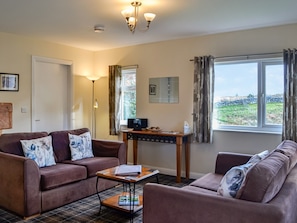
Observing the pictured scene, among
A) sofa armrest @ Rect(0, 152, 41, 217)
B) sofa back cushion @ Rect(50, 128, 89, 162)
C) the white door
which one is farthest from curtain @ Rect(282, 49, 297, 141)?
the white door

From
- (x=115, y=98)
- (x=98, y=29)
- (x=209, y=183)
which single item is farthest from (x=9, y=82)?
(x=209, y=183)

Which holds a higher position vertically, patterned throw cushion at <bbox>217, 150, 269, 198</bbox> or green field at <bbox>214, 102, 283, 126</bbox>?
green field at <bbox>214, 102, 283, 126</bbox>

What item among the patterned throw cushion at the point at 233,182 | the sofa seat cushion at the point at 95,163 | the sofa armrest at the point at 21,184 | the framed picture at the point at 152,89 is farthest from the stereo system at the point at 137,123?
the patterned throw cushion at the point at 233,182

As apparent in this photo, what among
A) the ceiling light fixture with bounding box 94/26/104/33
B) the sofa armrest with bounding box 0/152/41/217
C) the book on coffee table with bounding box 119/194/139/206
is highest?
the ceiling light fixture with bounding box 94/26/104/33

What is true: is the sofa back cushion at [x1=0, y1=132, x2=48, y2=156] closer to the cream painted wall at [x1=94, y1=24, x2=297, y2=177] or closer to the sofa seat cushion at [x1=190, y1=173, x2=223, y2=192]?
the sofa seat cushion at [x1=190, y1=173, x2=223, y2=192]

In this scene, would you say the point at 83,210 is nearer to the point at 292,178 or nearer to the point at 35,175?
the point at 35,175

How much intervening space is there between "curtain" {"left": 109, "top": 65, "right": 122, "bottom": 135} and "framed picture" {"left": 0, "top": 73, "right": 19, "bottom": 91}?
1.72 metres

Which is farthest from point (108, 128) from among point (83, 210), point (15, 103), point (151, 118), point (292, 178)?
point (292, 178)

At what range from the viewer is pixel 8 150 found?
132 inches

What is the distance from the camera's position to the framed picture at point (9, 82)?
436 cm

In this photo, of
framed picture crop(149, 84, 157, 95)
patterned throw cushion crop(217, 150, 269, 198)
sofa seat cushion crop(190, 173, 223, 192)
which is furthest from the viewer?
framed picture crop(149, 84, 157, 95)

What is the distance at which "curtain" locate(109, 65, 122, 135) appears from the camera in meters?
5.38

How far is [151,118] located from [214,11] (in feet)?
7.72

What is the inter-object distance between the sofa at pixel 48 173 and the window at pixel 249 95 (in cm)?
180
